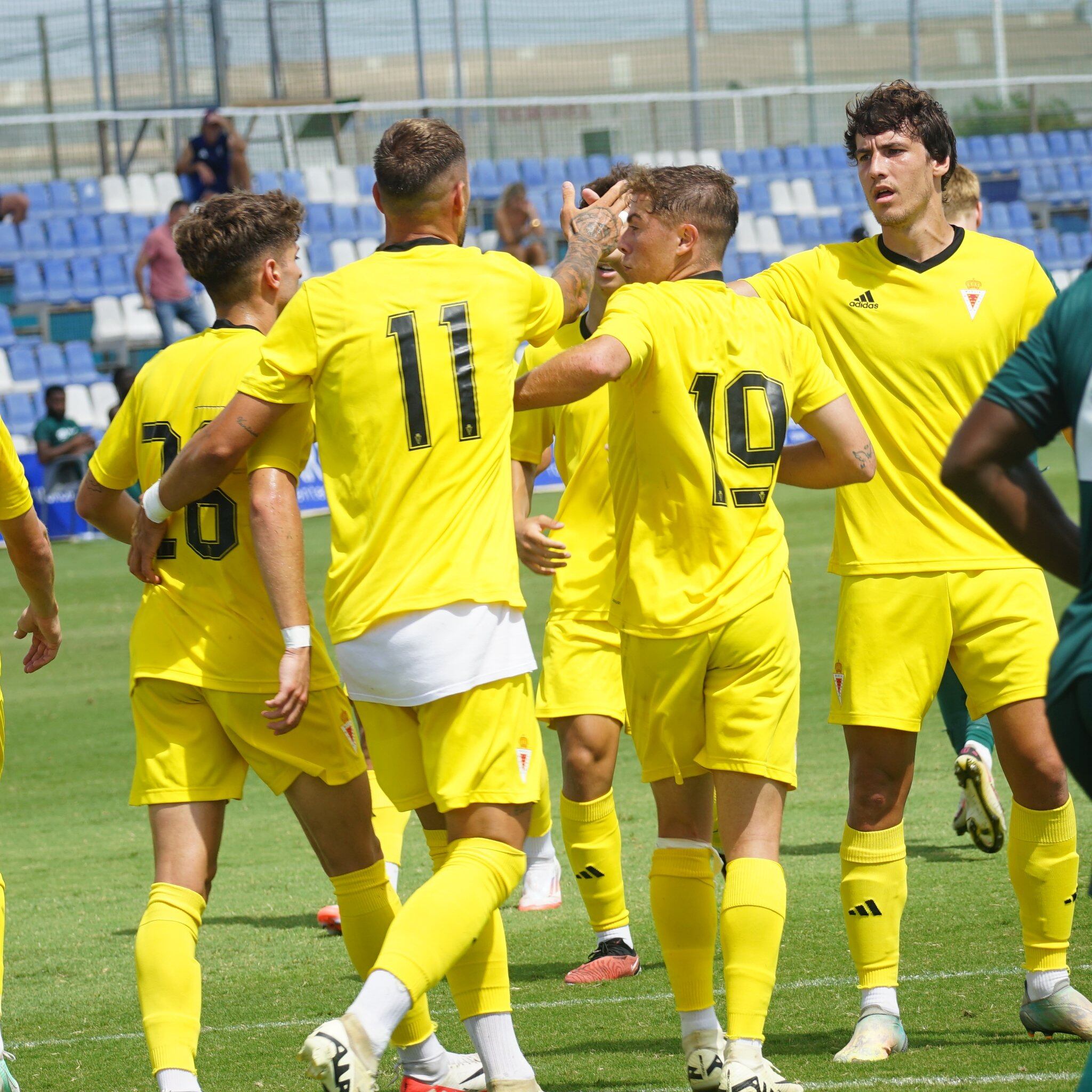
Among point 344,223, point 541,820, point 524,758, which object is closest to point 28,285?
point 344,223

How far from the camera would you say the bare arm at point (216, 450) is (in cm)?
379

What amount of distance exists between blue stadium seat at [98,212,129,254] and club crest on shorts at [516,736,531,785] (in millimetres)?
20497

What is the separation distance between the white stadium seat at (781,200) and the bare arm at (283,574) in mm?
24607

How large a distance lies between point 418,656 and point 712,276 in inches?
50.1

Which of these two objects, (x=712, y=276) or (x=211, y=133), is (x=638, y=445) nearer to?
(x=712, y=276)

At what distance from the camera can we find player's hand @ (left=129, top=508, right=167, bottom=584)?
4039mm

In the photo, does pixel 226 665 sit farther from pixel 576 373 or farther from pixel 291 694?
pixel 576 373

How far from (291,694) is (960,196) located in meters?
3.06

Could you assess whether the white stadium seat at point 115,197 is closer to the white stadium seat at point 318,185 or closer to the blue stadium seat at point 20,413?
the white stadium seat at point 318,185

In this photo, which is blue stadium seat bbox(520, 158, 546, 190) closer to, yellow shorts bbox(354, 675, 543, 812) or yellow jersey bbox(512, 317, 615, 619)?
yellow jersey bbox(512, 317, 615, 619)

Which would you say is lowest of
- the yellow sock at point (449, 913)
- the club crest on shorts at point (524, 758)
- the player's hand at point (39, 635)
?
the yellow sock at point (449, 913)

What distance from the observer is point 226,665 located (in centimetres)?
399

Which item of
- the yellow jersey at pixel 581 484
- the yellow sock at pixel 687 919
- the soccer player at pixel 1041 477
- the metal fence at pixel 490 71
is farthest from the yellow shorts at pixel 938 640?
the metal fence at pixel 490 71

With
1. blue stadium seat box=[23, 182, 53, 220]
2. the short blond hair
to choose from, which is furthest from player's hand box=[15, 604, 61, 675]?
blue stadium seat box=[23, 182, 53, 220]
